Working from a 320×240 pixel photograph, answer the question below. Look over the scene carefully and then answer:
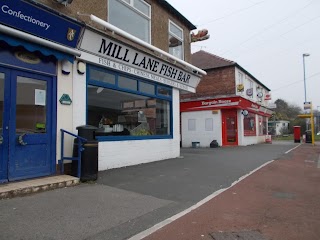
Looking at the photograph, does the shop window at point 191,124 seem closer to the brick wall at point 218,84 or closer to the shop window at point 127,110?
the brick wall at point 218,84

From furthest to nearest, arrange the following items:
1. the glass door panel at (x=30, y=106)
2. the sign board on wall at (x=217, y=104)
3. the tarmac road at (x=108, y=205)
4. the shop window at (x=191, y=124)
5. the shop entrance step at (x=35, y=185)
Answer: the shop window at (x=191, y=124) → the sign board on wall at (x=217, y=104) → the glass door panel at (x=30, y=106) → the shop entrance step at (x=35, y=185) → the tarmac road at (x=108, y=205)

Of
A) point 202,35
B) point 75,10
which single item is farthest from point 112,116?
point 202,35

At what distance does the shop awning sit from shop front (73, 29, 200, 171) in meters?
0.79

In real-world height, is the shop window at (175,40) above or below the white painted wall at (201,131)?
above

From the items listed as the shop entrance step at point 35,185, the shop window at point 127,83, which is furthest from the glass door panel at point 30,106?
the shop window at point 127,83

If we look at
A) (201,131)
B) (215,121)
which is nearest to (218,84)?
(215,121)

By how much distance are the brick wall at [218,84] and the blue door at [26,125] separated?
17.3m

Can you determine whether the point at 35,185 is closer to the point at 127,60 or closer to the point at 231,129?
the point at 127,60

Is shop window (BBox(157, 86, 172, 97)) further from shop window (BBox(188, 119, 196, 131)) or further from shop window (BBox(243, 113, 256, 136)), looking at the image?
shop window (BBox(243, 113, 256, 136))

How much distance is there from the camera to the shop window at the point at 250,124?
82.5ft

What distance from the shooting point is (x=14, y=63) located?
699cm

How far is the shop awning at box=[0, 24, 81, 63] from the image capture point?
651 centimetres

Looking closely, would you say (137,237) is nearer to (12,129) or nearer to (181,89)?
(12,129)

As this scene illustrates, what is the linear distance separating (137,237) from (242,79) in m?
22.2
